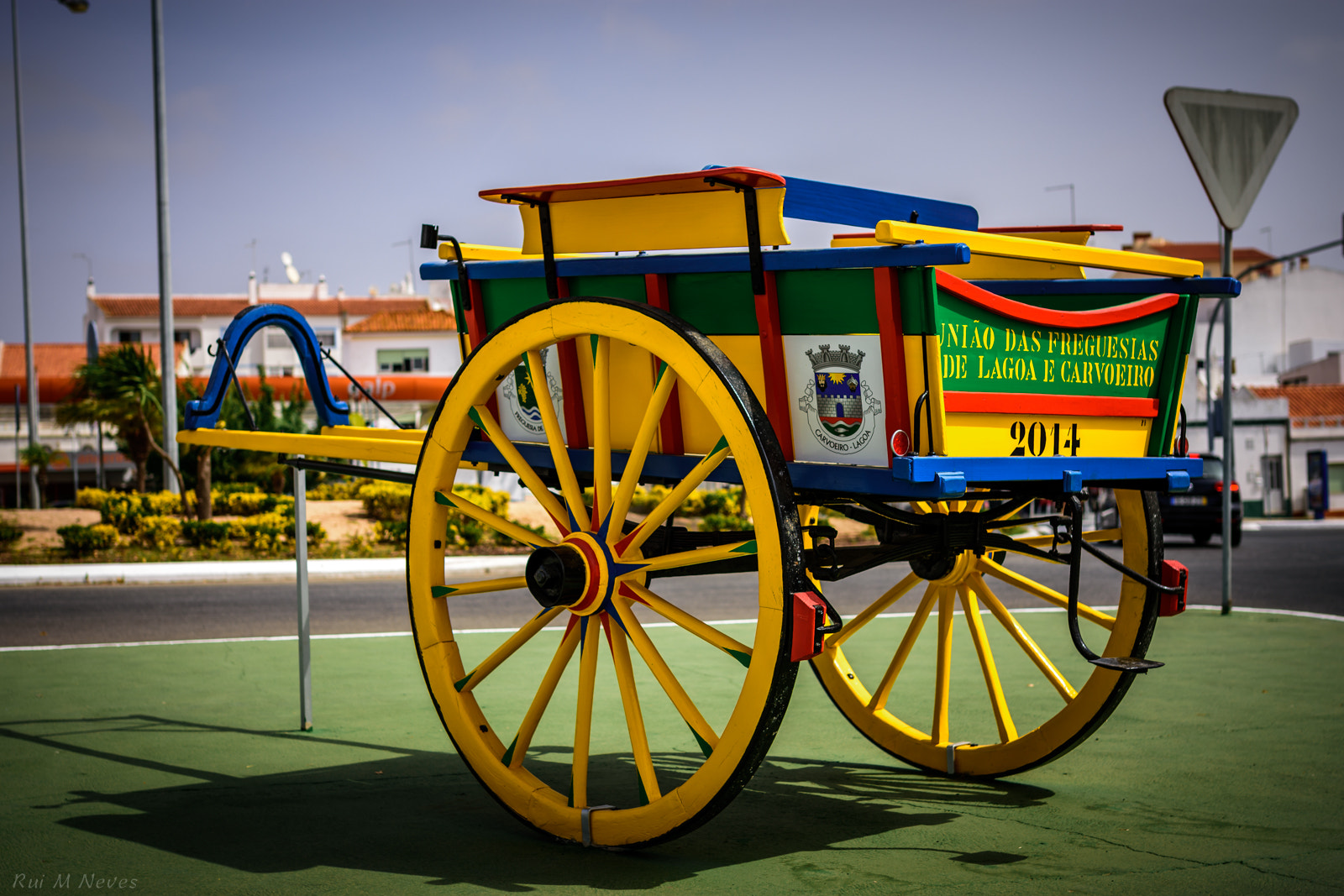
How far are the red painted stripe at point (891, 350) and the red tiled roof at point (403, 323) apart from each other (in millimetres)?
52072

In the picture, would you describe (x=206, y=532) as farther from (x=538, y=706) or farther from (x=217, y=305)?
(x=217, y=305)

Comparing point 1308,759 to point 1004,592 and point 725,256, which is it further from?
point 1004,592

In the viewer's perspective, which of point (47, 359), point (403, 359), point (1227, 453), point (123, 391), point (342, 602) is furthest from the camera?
point (47, 359)

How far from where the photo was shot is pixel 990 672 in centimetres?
535

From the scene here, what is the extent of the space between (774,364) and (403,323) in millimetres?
53649

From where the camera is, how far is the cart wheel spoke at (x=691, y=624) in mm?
3748

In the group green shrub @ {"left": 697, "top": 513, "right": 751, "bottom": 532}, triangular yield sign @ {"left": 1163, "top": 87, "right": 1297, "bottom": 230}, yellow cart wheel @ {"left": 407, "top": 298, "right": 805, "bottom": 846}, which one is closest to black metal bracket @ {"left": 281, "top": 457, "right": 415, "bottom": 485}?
yellow cart wheel @ {"left": 407, "top": 298, "right": 805, "bottom": 846}

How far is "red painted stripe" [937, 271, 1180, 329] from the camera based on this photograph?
12.9 feet

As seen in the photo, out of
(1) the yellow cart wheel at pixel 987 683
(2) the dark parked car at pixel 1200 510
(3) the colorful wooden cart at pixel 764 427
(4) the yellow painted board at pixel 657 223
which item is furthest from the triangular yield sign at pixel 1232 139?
(2) the dark parked car at pixel 1200 510

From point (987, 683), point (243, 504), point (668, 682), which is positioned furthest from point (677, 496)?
point (243, 504)

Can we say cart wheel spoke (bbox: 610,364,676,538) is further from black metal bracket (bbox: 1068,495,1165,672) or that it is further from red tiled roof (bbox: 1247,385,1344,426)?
red tiled roof (bbox: 1247,385,1344,426)

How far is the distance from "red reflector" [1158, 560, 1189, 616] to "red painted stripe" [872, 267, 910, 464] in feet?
5.37

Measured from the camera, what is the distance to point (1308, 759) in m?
5.50

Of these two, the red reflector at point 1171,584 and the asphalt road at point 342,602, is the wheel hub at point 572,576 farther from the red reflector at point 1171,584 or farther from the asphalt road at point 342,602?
the asphalt road at point 342,602
